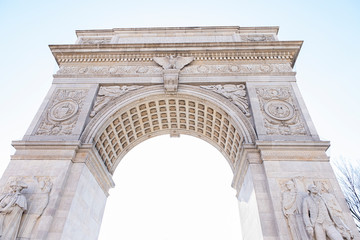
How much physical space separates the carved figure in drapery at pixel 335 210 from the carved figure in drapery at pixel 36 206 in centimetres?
1044

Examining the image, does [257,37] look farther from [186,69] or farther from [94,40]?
[94,40]

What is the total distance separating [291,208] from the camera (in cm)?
830

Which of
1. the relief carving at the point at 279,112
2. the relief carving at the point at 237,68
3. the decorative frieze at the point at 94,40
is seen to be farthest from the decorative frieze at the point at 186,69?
the decorative frieze at the point at 94,40

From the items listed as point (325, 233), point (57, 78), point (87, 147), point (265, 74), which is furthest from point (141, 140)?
point (325, 233)

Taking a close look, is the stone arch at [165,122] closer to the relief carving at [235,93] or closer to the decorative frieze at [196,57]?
the relief carving at [235,93]

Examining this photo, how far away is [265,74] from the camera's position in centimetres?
1317

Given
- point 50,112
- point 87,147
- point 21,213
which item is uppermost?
point 50,112

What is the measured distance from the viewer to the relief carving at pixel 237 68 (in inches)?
529

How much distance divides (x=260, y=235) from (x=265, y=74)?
8626 mm

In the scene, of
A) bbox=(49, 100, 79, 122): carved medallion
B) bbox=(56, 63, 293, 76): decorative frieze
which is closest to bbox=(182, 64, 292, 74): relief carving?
bbox=(56, 63, 293, 76): decorative frieze

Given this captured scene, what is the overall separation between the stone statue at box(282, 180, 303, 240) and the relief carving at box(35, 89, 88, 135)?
10.1 metres

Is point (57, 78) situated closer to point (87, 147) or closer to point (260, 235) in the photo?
point (87, 147)

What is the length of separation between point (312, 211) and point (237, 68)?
8.73 metres

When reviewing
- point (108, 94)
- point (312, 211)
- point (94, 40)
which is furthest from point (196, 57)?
point (312, 211)
